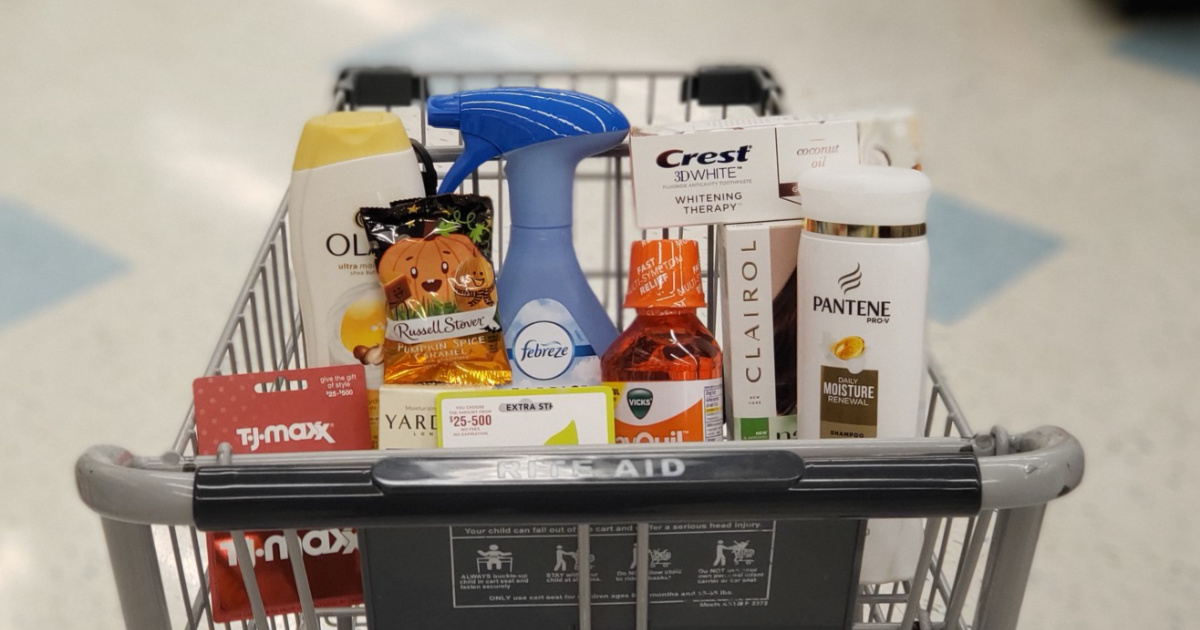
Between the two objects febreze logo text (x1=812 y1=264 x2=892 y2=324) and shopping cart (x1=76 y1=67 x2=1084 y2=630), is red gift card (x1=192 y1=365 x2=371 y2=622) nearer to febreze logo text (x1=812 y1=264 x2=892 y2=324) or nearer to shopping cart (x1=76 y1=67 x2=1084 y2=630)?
shopping cart (x1=76 y1=67 x2=1084 y2=630)

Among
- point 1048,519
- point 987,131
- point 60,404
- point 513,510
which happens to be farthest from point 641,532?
point 987,131

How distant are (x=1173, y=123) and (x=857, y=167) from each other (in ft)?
7.48

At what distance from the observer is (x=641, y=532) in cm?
53

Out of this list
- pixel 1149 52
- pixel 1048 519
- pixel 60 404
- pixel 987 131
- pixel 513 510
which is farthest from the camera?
pixel 1149 52

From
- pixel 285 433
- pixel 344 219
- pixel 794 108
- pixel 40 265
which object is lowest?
pixel 40 265

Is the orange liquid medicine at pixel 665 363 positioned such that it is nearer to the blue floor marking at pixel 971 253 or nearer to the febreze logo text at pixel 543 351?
the febreze logo text at pixel 543 351

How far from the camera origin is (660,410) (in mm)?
656

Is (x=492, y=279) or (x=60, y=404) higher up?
(x=492, y=279)

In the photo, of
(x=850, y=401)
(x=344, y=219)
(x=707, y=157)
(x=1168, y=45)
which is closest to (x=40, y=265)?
(x=344, y=219)

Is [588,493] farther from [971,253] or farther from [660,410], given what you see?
[971,253]

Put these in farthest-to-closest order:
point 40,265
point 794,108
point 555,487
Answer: point 794,108
point 40,265
point 555,487

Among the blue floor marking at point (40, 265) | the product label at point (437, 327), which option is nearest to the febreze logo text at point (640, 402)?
the product label at point (437, 327)

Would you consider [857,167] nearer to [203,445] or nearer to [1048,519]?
[203,445]

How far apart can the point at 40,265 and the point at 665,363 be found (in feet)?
5.30
